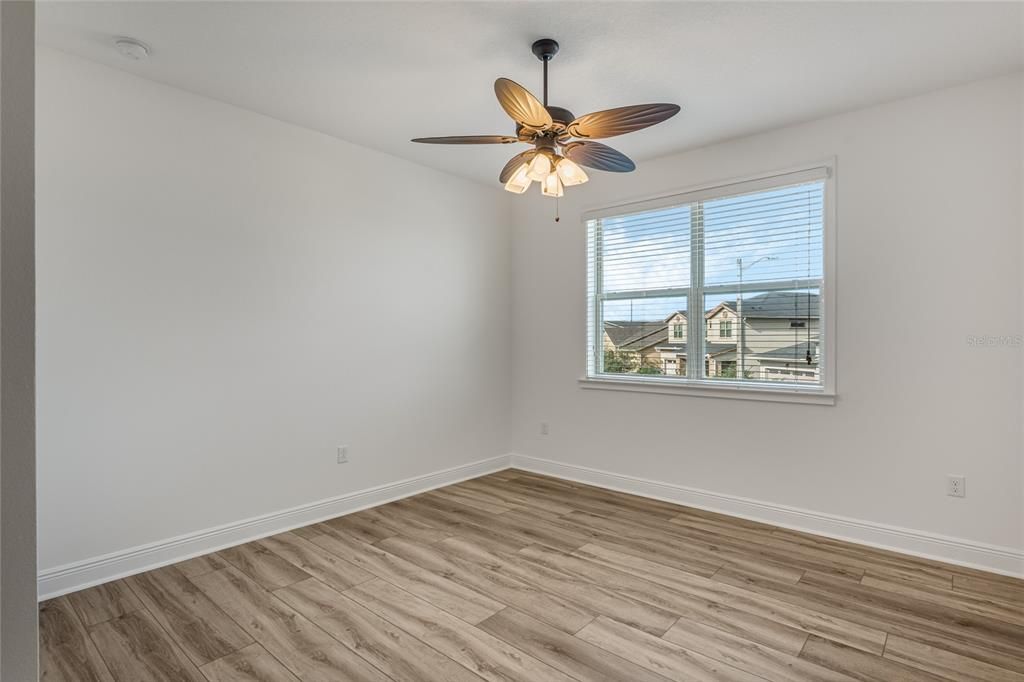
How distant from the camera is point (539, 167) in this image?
100 inches

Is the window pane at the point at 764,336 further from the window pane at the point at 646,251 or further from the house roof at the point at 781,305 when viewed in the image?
the window pane at the point at 646,251

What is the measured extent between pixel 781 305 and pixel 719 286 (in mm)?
448

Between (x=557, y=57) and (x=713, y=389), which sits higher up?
(x=557, y=57)

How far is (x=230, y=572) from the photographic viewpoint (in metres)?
2.79

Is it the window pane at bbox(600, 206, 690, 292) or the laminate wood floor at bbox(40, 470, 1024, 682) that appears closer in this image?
the laminate wood floor at bbox(40, 470, 1024, 682)

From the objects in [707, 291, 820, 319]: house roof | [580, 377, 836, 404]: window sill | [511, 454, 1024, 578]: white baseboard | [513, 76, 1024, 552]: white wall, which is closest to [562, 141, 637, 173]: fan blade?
[513, 76, 1024, 552]: white wall

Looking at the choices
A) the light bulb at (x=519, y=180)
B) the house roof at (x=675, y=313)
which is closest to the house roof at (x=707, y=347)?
the house roof at (x=675, y=313)

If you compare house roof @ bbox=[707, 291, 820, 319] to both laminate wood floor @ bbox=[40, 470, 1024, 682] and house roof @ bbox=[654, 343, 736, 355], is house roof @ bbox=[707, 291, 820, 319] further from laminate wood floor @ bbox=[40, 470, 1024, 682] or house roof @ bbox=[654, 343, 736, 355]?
laminate wood floor @ bbox=[40, 470, 1024, 682]

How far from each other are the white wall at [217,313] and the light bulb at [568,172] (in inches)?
71.4

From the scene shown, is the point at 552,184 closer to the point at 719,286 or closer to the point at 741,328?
the point at 719,286

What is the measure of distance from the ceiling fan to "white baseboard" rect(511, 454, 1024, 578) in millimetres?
2477

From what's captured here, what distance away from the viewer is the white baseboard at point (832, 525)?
2.85 meters

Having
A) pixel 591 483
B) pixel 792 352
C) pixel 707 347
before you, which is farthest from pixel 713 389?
pixel 591 483

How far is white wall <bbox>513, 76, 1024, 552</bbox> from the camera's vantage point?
2.83 metres
